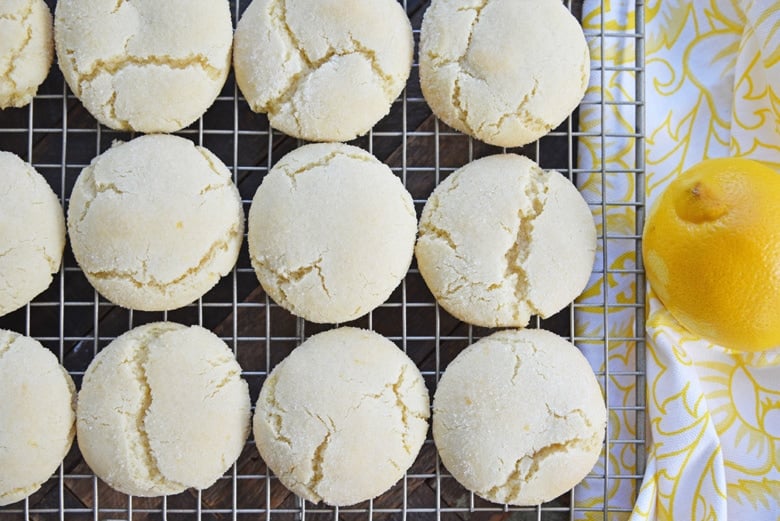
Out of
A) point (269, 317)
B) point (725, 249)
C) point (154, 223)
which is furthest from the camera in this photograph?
point (269, 317)

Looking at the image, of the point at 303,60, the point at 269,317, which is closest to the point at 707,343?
the point at 269,317

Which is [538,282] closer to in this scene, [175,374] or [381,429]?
[381,429]

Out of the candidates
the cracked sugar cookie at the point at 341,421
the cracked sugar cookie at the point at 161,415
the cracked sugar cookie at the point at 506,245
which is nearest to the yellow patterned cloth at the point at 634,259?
the cracked sugar cookie at the point at 506,245

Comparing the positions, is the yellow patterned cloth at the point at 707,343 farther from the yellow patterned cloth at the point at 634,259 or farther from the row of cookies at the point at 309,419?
the row of cookies at the point at 309,419

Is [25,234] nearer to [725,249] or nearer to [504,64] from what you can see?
[504,64]

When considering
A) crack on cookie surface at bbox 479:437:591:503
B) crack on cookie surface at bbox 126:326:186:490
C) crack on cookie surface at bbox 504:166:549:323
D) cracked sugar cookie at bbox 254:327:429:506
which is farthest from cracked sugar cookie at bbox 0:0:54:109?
crack on cookie surface at bbox 479:437:591:503

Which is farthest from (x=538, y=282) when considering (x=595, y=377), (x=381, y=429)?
(x=381, y=429)
